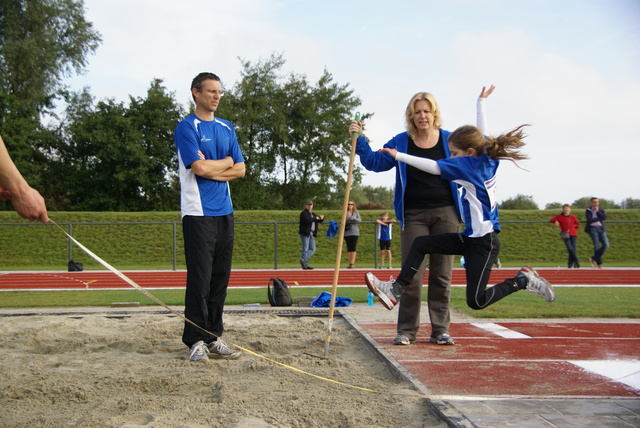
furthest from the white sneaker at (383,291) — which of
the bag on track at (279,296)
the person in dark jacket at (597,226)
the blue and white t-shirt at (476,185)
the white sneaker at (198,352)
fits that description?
the person in dark jacket at (597,226)

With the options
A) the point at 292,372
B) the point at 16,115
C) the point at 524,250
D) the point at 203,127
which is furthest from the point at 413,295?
the point at 16,115

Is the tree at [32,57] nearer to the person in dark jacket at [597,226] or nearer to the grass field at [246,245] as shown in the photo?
the grass field at [246,245]

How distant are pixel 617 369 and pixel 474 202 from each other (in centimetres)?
159

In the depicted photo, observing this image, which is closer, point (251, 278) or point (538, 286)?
point (538, 286)

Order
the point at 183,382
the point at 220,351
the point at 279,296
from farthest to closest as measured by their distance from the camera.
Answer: the point at 279,296, the point at 220,351, the point at 183,382

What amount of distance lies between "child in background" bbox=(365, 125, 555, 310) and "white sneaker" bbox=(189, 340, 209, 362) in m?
1.44

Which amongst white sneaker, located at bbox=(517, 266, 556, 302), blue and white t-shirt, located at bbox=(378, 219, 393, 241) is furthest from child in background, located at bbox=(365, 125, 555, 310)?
blue and white t-shirt, located at bbox=(378, 219, 393, 241)

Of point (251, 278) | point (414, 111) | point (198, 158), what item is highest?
point (414, 111)

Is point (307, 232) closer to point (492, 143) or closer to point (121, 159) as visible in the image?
point (492, 143)

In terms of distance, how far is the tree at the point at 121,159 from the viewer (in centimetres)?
3578

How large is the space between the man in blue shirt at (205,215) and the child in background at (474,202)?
4.21ft

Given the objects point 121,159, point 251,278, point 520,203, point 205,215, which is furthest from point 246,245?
point 520,203

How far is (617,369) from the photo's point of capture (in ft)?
14.0

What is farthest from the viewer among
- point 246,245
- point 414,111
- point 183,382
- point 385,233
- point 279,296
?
point 246,245
